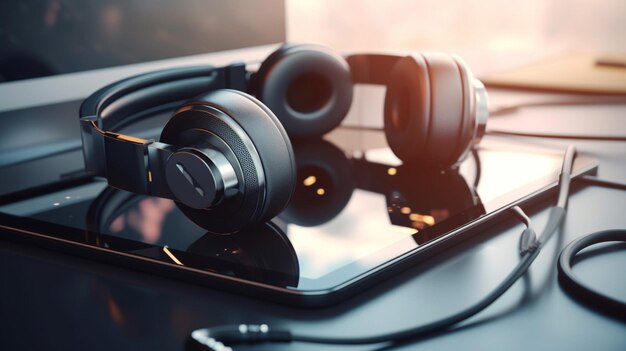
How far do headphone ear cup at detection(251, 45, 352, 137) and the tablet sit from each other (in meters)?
0.06

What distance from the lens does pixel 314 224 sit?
571mm

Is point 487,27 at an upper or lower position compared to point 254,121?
lower

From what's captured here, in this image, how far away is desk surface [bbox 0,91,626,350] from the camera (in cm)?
40

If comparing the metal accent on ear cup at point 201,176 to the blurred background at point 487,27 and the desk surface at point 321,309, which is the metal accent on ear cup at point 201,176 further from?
the blurred background at point 487,27

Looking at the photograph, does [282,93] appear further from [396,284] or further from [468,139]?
[396,284]

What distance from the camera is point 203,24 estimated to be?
95 centimetres

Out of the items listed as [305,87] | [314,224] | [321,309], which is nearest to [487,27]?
[305,87]

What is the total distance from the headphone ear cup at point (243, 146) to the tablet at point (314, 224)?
3cm

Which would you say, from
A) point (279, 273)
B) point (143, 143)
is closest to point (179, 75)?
point (143, 143)

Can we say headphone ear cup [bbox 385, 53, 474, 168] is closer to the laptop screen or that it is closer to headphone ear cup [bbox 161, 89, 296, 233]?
headphone ear cup [bbox 161, 89, 296, 233]

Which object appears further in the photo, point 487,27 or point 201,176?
point 487,27

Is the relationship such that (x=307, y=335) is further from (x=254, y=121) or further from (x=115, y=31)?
(x=115, y=31)

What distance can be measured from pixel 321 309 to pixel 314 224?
0.14 m

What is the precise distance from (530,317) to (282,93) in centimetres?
44
